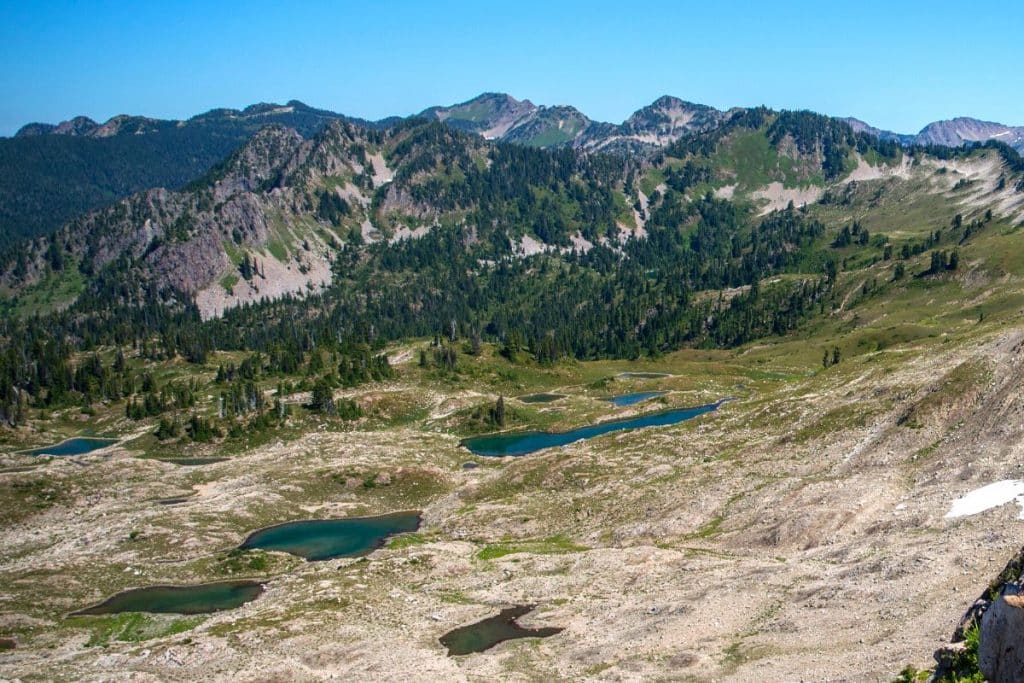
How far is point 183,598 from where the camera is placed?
88.5 meters

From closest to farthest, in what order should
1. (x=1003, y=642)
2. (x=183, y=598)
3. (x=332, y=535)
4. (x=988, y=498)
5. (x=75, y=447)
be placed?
(x=1003, y=642) < (x=988, y=498) < (x=183, y=598) < (x=332, y=535) < (x=75, y=447)

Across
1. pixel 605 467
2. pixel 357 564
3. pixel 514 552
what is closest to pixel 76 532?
pixel 357 564

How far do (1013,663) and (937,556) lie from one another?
113 feet

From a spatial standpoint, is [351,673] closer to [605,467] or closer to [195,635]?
[195,635]

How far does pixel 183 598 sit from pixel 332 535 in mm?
25125

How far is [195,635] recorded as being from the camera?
233 feet

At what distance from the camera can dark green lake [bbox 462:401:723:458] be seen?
158000 millimetres

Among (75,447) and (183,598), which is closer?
(183,598)

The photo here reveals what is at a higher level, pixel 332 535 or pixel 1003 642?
pixel 1003 642

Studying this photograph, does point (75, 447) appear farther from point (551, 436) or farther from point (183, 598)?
point (183, 598)

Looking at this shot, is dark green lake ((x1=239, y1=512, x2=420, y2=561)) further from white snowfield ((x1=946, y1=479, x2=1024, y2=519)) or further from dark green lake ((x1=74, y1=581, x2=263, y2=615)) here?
white snowfield ((x1=946, y1=479, x2=1024, y2=519))

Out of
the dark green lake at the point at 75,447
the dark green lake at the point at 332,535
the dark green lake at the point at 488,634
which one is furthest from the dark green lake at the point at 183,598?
the dark green lake at the point at 75,447

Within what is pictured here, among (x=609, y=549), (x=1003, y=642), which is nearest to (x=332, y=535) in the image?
(x=609, y=549)

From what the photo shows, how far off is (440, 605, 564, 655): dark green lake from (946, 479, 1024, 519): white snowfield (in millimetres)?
33564
